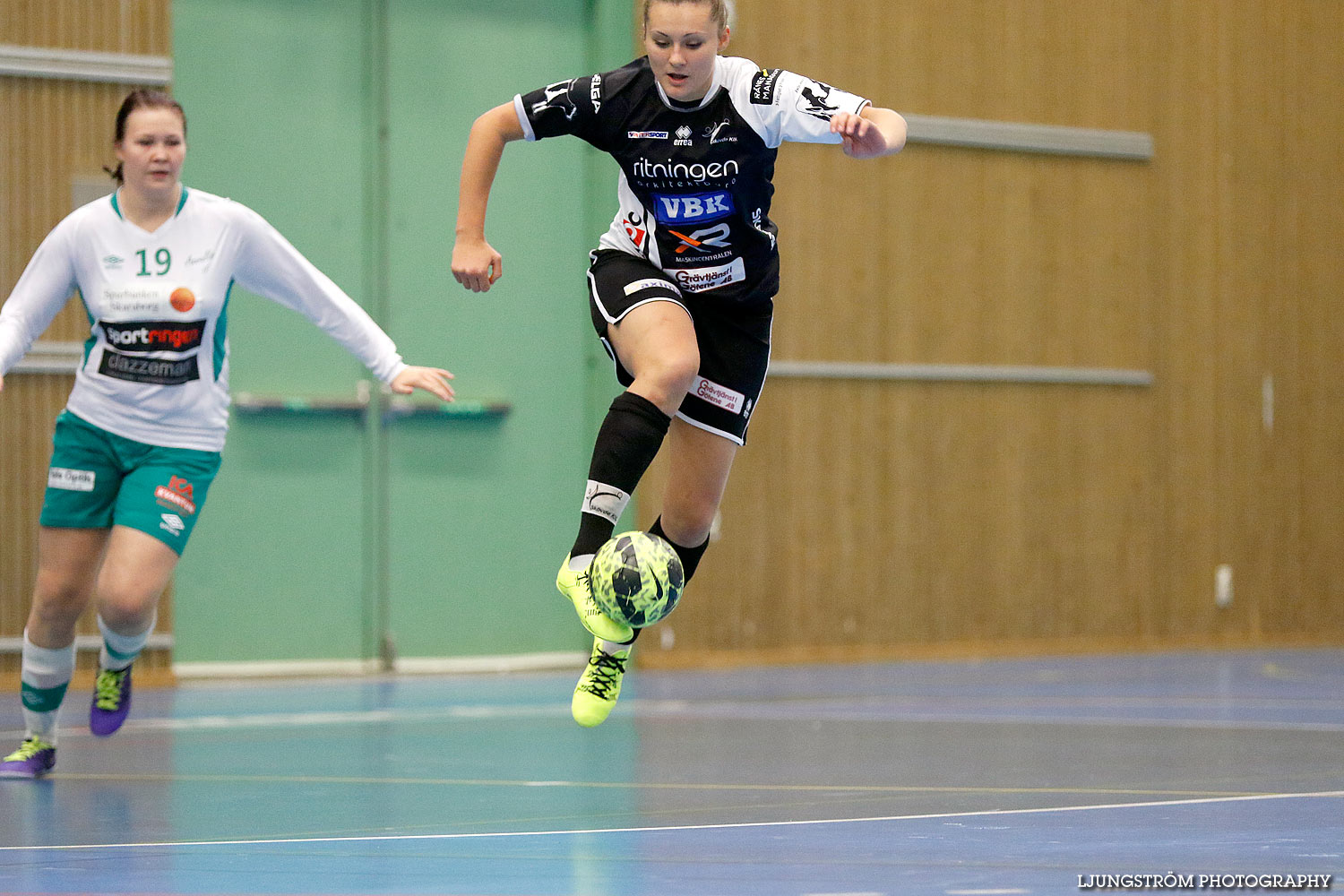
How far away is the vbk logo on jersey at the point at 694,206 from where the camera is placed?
4.20 metres

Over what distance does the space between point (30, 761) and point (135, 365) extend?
1.25 meters

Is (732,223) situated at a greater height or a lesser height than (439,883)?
greater

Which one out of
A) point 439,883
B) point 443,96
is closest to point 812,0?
point 443,96

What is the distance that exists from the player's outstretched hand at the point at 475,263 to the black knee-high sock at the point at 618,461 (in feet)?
1.52

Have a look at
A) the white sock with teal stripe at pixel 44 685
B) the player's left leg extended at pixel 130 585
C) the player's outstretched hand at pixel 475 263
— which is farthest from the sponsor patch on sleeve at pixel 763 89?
the white sock with teal stripe at pixel 44 685

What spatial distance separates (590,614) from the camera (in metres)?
3.85

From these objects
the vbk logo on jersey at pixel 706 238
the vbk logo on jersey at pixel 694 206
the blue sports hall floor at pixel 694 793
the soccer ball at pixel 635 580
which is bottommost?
the blue sports hall floor at pixel 694 793

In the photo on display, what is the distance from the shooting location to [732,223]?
4258mm

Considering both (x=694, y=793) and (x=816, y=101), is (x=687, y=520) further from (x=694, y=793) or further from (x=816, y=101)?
(x=816, y=101)

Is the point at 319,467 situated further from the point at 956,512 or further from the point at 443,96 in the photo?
the point at 956,512

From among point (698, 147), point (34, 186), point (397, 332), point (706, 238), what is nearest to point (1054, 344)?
point (397, 332)

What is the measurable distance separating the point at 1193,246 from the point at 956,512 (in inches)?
102

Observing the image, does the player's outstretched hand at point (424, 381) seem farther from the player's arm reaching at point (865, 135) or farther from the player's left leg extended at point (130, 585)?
the player's arm reaching at point (865, 135)

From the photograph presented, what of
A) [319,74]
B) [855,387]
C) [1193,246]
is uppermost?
[319,74]
